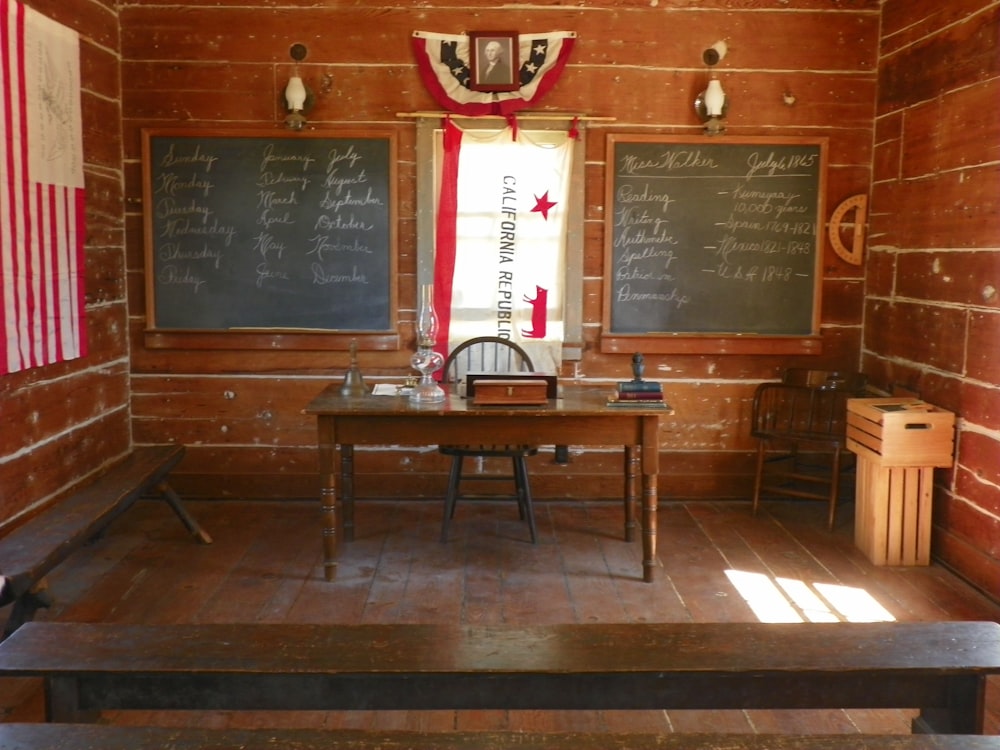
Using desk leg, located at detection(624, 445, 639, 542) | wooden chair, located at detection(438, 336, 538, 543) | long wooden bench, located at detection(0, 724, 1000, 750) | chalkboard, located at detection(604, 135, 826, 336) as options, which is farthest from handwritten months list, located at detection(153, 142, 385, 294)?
long wooden bench, located at detection(0, 724, 1000, 750)

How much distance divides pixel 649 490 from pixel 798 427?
157cm

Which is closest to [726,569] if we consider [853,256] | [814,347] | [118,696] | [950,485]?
[950,485]

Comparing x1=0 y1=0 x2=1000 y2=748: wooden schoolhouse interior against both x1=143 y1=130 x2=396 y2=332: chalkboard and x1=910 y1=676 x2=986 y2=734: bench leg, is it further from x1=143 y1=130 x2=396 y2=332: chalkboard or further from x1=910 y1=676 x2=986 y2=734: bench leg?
x1=910 y1=676 x2=986 y2=734: bench leg

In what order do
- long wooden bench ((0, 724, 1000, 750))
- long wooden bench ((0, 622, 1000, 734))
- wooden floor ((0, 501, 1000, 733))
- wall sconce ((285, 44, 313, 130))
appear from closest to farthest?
long wooden bench ((0, 724, 1000, 750)) < long wooden bench ((0, 622, 1000, 734)) < wooden floor ((0, 501, 1000, 733)) < wall sconce ((285, 44, 313, 130))

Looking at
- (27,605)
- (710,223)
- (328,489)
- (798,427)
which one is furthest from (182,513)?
(798,427)

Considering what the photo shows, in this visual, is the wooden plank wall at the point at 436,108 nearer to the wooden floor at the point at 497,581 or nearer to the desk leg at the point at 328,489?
the wooden floor at the point at 497,581

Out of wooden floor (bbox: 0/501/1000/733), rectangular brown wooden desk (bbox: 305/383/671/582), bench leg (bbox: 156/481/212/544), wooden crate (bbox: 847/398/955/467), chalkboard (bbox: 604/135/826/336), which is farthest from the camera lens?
chalkboard (bbox: 604/135/826/336)

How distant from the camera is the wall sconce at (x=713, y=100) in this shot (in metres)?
4.69

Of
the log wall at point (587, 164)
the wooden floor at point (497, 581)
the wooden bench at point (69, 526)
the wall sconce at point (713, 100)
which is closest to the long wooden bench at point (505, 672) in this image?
the wooden floor at point (497, 581)

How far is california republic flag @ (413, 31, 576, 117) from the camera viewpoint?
186 inches

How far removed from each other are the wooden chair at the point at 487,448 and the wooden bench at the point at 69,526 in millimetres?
1090

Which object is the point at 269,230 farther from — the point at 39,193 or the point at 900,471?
the point at 900,471

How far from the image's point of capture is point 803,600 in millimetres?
3684

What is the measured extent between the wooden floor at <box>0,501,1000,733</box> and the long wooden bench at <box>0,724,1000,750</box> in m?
0.96
